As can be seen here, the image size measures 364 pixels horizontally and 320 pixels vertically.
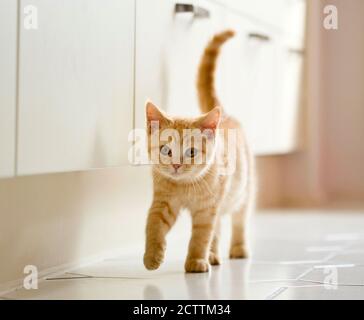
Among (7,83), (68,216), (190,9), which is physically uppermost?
(190,9)

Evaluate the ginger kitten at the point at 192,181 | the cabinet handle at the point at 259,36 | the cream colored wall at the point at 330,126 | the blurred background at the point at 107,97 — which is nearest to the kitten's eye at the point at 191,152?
the ginger kitten at the point at 192,181

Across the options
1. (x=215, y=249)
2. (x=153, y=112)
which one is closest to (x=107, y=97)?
(x=153, y=112)

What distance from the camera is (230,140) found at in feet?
5.76

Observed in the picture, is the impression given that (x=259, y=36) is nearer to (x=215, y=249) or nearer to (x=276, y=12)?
(x=276, y=12)

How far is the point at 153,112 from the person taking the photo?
1.52m

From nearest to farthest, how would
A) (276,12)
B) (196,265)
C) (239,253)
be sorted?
1. (196,265)
2. (239,253)
3. (276,12)

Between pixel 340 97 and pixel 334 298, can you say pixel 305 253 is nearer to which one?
pixel 334 298

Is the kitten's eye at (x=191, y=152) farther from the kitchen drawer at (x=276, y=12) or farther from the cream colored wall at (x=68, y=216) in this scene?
the kitchen drawer at (x=276, y=12)

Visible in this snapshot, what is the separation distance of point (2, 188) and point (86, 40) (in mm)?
383

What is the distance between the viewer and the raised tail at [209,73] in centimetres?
181

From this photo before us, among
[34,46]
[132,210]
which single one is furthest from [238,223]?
[34,46]

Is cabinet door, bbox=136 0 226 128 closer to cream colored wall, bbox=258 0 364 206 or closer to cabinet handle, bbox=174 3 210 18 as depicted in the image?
cabinet handle, bbox=174 3 210 18

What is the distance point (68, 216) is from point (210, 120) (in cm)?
46

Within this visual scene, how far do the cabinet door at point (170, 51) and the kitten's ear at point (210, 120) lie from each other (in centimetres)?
16
